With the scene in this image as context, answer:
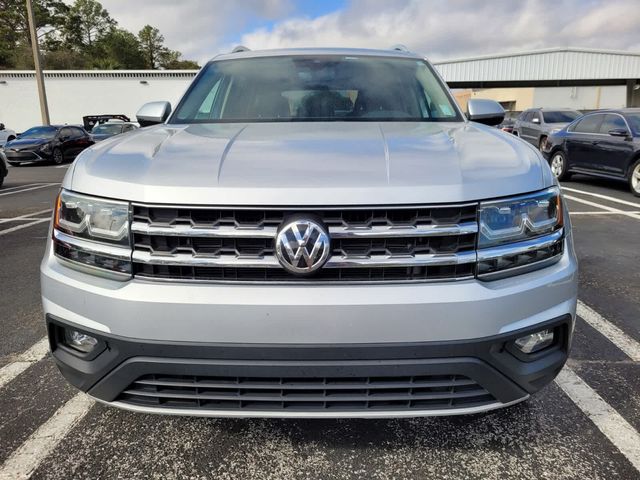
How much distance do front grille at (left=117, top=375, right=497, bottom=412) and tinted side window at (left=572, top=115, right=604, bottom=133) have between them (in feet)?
33.8

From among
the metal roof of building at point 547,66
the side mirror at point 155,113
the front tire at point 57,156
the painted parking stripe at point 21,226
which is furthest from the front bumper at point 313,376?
the metal roof of building at point 547,66

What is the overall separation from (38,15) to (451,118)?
71.6 metres

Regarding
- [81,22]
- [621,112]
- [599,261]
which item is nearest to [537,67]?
[621,112]

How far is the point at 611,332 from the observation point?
3.42 metres

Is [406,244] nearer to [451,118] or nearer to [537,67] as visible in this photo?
[451,118]

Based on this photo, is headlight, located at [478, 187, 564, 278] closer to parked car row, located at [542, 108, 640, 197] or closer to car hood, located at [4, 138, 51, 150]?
parked car row, located at [542, 108, 640, 197]

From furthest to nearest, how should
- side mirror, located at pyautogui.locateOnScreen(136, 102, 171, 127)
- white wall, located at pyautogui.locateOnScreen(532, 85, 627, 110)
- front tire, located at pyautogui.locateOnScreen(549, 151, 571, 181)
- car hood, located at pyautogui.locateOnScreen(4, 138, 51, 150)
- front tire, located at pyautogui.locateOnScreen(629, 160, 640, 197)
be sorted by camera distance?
white wall, located at pyautogui.locateOnScreen(532, 85, 627, 110) < car hood, located at pyautogui.locateOnScreen(4, 138, 51, 150) < front tire, located at pyautogui.locateOnScreen(549, 151, 571, 181) < front tire, located at pyautogui.locateOnScreen(629, 160, 640, 197) < side mirror, located at pyautogui.locateOnScreen(136, 102, 171, 127)

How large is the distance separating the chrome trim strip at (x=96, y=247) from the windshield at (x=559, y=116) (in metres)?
14.9

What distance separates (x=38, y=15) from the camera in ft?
198

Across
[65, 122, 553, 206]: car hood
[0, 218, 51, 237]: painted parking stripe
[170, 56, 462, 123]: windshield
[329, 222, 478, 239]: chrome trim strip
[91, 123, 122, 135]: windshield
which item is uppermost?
[170, 56, 462, 123]: windshield

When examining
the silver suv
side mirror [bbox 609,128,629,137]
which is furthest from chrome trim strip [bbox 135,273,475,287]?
side mirror [bbox 609,128,629,137]

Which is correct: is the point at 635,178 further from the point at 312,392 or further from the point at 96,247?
the point at 96,247

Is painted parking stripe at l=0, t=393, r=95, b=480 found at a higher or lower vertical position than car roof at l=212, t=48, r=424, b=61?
lower

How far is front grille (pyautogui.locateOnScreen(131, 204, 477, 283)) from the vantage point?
5.61 feet
